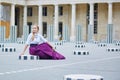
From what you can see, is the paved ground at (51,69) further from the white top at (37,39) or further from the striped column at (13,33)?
the striped column at (13,33)

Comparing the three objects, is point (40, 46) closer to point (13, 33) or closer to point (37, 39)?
point (37, 39)

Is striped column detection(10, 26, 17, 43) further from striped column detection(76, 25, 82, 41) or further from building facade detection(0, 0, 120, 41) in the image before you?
building facade detection(0, 0, 120, 41)

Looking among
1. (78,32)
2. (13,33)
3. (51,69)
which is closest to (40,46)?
(51,69)

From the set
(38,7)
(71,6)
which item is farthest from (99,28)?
(38,7)

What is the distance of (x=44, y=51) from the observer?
1502 cm

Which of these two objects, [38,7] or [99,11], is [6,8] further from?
[99,11]

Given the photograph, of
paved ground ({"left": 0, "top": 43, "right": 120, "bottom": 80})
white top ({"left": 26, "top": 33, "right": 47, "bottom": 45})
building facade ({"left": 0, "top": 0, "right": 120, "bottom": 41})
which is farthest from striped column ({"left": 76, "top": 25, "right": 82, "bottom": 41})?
paved ground ({"left": 0, "top": 43, "right": 120, "bottom": 80})

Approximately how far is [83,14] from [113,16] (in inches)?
199

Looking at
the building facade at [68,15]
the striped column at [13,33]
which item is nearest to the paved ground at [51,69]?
the striped column at [13,33]

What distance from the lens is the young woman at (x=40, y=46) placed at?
48.1 ft

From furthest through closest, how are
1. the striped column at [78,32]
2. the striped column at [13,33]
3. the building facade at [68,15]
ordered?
the building facade at [68,15]
the striped column at [78,32]
the striped column at [13,33]

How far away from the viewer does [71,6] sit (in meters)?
68.2

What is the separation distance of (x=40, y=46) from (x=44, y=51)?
0.29m

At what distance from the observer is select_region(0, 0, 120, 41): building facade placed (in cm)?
6456
